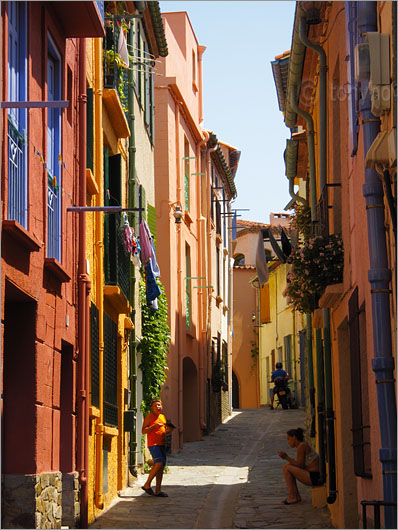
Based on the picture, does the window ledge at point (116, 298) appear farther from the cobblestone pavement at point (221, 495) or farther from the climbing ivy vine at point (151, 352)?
the climbing ivy vine at point (151, 352)

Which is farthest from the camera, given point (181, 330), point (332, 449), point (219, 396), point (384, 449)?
point (219, 396)

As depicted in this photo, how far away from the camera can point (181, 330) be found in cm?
2367

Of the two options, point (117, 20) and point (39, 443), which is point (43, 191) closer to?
point (39, 443)

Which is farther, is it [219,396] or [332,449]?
[219,396]

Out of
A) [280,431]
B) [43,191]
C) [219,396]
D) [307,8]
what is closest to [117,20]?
[307,8]

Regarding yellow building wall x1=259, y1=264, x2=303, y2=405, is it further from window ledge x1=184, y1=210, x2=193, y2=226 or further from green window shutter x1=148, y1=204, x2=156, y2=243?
green window shutter x1=148, y1=204, x2=156, y2=243

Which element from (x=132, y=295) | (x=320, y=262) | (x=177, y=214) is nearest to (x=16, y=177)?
(x=320, y=262)

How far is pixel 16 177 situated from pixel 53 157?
207 cm

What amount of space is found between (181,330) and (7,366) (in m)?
14.7

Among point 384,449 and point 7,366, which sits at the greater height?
point 7,366

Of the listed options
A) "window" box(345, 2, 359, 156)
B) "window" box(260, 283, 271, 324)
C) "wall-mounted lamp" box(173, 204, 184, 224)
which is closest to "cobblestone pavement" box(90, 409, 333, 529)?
"window" box(345, 2, 359, 156)

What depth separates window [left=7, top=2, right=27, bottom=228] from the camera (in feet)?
26.4

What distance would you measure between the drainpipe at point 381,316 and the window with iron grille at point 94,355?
5.55 meters

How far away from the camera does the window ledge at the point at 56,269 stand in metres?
9.39
